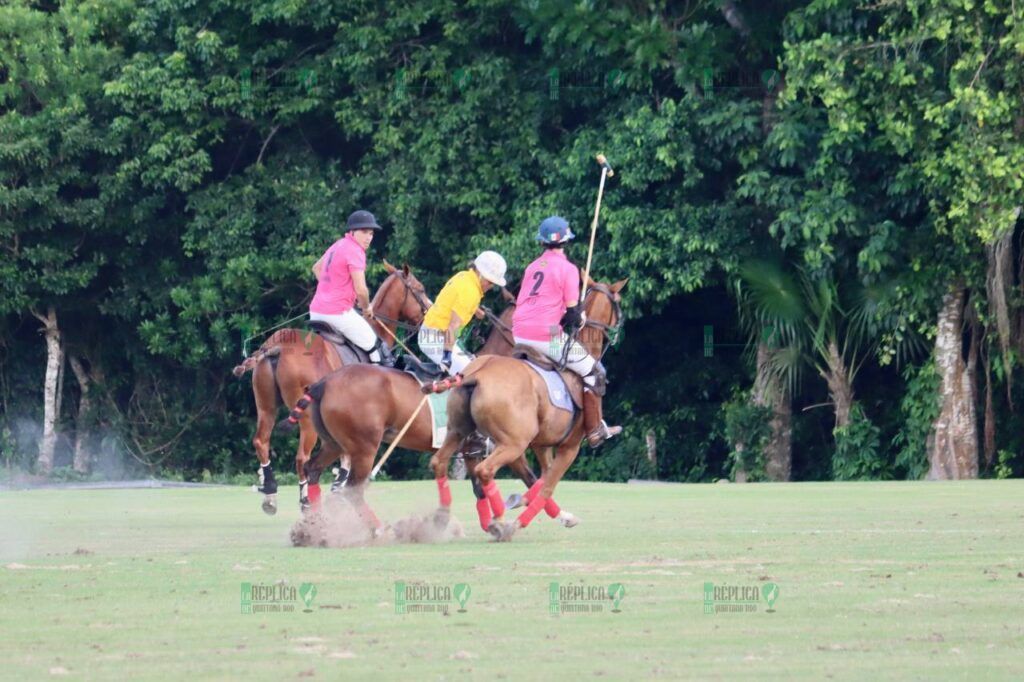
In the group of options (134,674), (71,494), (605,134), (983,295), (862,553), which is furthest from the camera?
(605,134)

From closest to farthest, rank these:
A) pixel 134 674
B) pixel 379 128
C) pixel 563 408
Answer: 1. pixel 134 674
2. pixel 563 408
3. pixel 379 128

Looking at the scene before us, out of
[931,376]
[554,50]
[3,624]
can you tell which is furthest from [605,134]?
[3,624]

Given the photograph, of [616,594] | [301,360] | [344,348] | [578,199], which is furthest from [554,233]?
[578,199]

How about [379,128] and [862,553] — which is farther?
[379,128]

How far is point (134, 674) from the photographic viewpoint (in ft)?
23.2

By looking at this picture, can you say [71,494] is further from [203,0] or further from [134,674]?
[134,674]

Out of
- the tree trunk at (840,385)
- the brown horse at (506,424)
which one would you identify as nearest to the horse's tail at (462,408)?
the brown horse at (506,424)

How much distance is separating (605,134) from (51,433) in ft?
34.3

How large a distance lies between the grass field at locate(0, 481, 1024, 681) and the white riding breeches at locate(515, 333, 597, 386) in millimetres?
1200

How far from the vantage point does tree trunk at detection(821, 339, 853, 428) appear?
25.0m

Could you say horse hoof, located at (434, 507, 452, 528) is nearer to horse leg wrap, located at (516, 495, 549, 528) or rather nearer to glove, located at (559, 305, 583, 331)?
horse leg wrap, located at (516, 495, 549, 528)

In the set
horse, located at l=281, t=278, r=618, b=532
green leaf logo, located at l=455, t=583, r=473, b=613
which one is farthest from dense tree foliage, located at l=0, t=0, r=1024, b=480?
green leaf logo, located at l=455, t=583, r=473, b=613

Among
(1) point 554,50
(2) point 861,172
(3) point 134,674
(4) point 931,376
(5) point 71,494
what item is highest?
(1) point 554,50

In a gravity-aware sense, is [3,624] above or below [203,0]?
below
